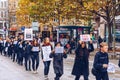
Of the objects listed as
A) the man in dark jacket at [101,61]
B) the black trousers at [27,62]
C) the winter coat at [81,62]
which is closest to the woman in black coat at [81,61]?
the winter coat at [81,62]

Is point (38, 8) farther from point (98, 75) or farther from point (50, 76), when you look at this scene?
point (98, 75)

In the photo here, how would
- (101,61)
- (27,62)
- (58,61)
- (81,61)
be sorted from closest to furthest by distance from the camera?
(101,61)
(81,61)
(58,61)
(27,62)

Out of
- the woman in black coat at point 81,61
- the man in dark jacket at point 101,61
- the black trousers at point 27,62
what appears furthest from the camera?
the black trousers at point 27,62

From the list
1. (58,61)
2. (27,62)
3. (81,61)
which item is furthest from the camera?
(27,62)

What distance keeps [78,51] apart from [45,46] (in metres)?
3.35

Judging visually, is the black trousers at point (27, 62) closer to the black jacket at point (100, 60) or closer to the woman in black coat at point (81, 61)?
the woman in black coat at point (81, 61)

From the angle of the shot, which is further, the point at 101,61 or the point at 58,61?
the point at 58,61

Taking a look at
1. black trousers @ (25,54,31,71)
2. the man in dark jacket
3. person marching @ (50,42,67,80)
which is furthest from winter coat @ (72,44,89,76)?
black trousers @ (25,54,31,71)

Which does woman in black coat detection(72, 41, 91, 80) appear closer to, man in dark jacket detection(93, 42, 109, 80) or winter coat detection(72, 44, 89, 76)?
winter coat detection(72, 44, 89, 76)

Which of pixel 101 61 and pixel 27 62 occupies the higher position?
pixel 101 61

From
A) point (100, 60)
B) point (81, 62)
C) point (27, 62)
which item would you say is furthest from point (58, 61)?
point (27, 62)

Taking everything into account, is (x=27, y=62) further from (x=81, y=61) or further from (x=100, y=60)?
(x=100, y=60)

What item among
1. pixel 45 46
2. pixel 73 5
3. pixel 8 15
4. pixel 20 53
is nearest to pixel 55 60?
pixel 45 46

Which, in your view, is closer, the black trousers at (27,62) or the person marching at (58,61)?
the person marching at (58,61)
